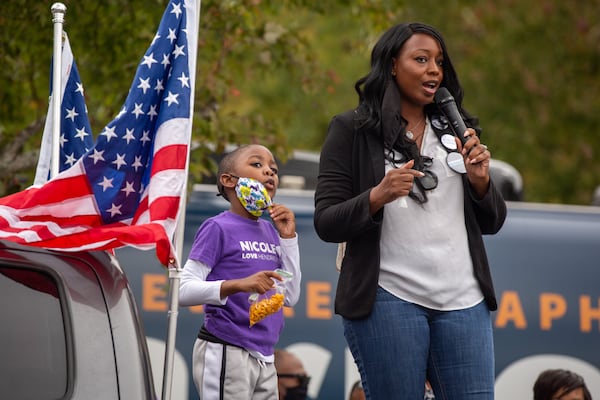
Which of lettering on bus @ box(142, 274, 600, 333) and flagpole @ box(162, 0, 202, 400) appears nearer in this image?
flagpole @ box(162, 0, 202, 400)

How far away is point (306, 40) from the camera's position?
7359 millimetres

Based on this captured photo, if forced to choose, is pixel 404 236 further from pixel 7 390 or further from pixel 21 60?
pixel 21 60

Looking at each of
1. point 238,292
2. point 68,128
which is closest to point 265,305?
point 238,292

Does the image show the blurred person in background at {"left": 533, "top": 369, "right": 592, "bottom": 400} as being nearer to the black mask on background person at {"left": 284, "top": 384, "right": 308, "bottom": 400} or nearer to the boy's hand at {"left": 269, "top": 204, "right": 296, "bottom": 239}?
the black mask on background person at {"left": 284, "top": 384, "right": 308, "bottom": 400}

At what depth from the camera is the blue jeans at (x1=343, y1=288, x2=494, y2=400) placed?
370 cm

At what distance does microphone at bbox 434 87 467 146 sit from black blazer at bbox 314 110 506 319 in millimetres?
156

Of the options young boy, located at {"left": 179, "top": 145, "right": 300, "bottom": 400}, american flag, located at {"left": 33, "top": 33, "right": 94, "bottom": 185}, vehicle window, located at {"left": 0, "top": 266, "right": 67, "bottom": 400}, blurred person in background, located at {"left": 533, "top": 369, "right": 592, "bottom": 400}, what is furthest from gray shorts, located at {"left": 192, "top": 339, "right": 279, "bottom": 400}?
blurred person in background, located at {"left": 533, "top": 369, "right": 592, "bottom": 400}

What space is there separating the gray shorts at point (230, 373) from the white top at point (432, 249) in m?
0.91

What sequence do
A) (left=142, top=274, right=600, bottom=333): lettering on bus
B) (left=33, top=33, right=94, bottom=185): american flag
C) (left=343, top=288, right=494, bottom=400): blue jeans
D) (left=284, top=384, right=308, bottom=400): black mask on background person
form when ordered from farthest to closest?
(left=142, top=274, right=600, bottom=333): lettering on bus < (left=284, top=384, right=308, bottom=400): black mask on background person < (left=33, top=33, right=94, bottom=185): american flag < (left=343, top=288, right=494, bottom=400): blue jeans

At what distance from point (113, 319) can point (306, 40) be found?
4385 mm

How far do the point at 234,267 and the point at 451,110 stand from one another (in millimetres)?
1080

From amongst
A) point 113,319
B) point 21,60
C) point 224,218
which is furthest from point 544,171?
point 113,319

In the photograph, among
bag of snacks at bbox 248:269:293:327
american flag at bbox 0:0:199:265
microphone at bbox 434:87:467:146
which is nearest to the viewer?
american flag at bbox 0:0:199:265

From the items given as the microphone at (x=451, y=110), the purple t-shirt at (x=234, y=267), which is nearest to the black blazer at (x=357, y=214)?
the microphone at (x=451, y=110)
